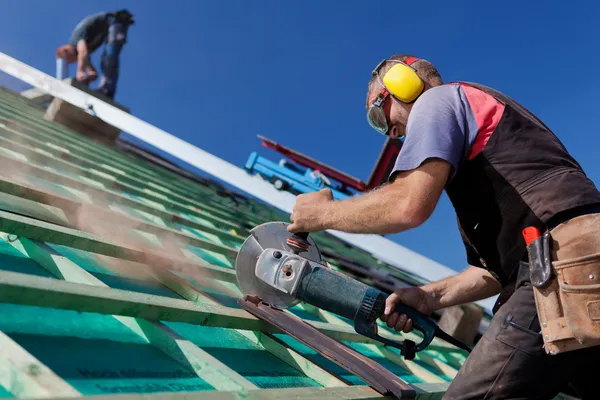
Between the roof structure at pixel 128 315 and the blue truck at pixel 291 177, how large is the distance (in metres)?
3.45

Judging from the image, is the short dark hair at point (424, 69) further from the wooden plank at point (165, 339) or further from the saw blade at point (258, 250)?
the wooden plank at point (165, 339)

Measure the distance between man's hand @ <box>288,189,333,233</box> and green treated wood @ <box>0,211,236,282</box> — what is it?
71cm

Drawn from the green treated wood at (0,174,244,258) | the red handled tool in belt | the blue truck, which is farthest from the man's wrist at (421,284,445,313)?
the blue truck

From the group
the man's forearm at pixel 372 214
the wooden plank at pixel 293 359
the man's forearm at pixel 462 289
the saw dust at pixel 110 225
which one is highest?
the man's forearm at pixel 372 214

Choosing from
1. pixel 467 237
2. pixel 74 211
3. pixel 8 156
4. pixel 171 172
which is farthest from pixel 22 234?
pixel 171 172

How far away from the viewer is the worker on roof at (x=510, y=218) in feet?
5.06

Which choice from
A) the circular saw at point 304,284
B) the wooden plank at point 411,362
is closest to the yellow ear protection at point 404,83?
the circular saw at point 304,284

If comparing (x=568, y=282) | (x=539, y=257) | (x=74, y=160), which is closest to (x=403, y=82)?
(x=539, y=257)

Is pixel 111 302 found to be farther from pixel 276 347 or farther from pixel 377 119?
pixel 377 119

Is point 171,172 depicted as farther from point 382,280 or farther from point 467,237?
point 467,237

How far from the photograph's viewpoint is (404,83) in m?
2.05

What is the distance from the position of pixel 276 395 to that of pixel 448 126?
3.37 ft

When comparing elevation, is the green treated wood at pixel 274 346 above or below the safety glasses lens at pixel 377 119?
below

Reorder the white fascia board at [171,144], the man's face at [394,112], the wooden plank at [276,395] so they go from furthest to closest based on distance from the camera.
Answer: the white fascia board at [171,144] < the man's face at [394,112] < the wooden plank at [276,395]
